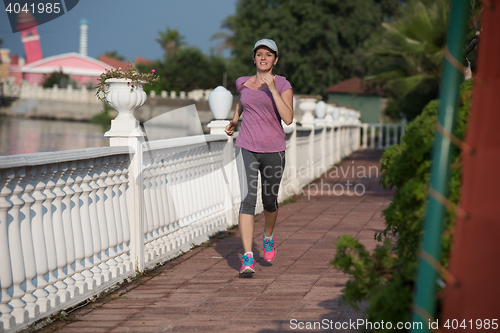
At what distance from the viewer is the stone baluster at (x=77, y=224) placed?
3717 mm

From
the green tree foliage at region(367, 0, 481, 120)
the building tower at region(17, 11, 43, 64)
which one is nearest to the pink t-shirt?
the green tree foliage at region(367, 0, 481, 120)

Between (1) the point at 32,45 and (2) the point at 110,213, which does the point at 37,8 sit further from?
(1) the point at 32,45

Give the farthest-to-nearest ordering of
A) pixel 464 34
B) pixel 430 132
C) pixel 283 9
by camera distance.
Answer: pixel 283 9
pixel 430 132
pixel 464 34

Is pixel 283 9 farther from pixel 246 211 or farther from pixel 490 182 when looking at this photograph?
pixel 490 182

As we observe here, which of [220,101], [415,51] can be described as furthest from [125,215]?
[415,51]

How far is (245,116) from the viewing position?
4797 millimetres

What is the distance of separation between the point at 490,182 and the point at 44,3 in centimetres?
567

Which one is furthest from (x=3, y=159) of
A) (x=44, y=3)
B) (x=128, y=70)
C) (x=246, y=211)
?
(x=44, y=3)

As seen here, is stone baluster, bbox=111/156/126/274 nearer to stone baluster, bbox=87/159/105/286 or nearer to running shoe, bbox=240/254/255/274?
stone baluster, bbox=87/159/105/286

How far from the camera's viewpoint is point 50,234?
344 cm

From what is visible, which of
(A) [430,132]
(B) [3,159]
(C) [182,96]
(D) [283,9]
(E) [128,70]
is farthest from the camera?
(C) [182,96]

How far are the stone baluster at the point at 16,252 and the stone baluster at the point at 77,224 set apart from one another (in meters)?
0.53

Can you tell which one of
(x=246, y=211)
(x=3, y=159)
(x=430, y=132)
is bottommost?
(x=246, y=211)

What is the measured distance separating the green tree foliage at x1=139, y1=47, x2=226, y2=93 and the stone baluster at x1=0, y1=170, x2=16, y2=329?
2381 inches
